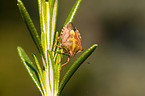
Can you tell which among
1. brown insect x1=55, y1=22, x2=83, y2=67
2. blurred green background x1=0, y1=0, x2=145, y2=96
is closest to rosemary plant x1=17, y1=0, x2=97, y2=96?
brown insect x1=55, y1=22, x2=83, y2=67

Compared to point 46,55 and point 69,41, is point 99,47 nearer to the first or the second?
point 69,41

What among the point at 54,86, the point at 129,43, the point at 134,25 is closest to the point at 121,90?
the point at 129,43

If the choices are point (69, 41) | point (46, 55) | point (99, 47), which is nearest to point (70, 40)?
point (69, 41)

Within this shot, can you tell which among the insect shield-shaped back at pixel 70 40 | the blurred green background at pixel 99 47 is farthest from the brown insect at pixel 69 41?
the blurred green background at pixel 99 47

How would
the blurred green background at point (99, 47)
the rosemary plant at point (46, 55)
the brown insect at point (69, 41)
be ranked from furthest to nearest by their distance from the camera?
the blurred green background at point (99, 47), the brown insect at point (69, 41), the rosemary plant at point (46, 55)

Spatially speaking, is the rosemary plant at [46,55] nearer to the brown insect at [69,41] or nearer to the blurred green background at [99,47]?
the brown insect at [69,41]

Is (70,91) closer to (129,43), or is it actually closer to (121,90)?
(121,90)

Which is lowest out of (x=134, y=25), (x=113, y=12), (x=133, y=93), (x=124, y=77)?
(x=133, y=93)
